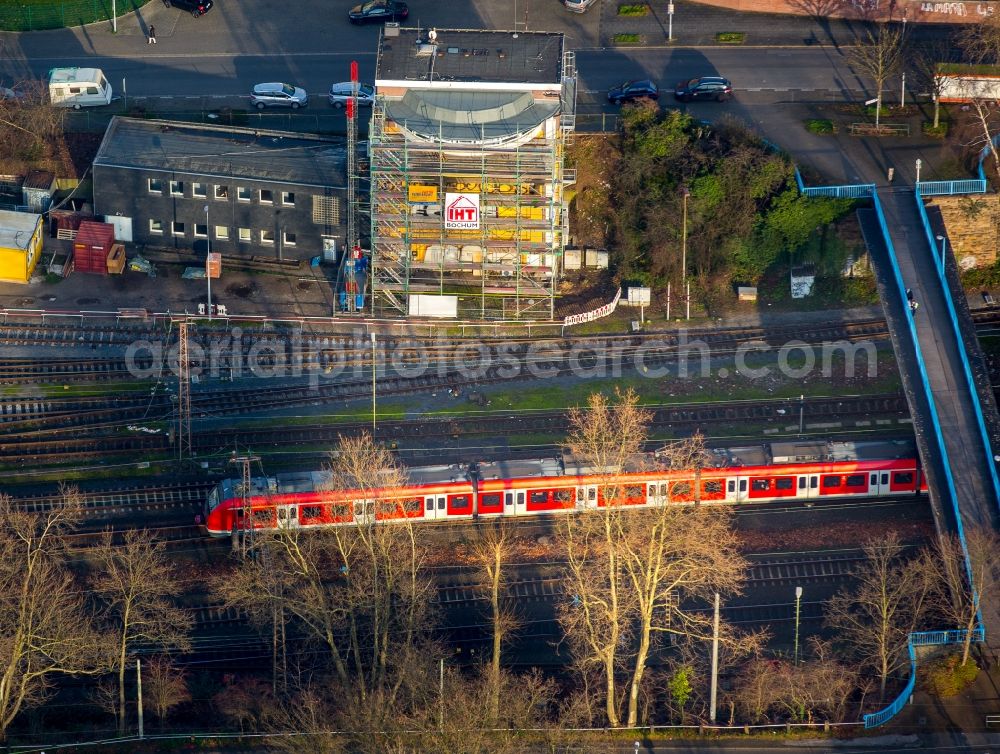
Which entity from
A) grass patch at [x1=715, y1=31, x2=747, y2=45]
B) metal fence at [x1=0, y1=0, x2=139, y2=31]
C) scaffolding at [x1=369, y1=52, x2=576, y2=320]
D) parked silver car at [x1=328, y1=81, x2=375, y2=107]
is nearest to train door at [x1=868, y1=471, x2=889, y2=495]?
scaffolding at [x1=369, y1=52, x2=576, y2=320]

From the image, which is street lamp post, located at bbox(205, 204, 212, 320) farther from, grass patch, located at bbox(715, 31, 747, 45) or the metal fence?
grass patch, located at bbox(715, 31, 747, 45)

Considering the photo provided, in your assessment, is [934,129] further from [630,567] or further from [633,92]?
[630,567]

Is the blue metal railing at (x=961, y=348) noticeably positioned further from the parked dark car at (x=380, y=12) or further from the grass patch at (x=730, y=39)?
the parked dark car at (x=380, y=12)

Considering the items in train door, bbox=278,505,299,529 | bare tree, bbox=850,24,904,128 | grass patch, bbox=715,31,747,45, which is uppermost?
grass patch, bbox=715,31,747,45

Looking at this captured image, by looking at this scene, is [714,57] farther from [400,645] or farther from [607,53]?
[400,645]

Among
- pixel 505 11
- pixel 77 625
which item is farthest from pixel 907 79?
pixel 77 625

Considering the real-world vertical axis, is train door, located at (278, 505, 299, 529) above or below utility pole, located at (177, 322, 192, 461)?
below
